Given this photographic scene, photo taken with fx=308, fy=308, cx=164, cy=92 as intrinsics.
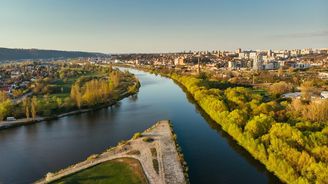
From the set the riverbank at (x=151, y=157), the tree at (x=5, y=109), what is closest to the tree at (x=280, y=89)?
the riverbank at (x=151, y=157)

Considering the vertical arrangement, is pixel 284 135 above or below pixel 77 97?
below

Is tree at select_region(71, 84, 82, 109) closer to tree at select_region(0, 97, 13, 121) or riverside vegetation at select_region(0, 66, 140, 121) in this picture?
riverside vegetation at select_region(0, 66, 140, 121)

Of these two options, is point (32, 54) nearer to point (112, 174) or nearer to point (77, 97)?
point (77, 97)

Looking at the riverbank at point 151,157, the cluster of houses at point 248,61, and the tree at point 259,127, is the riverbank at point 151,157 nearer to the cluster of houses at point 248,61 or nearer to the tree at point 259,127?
the tree at point 259,127

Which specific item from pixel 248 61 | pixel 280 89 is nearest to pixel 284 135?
pixel 280 89

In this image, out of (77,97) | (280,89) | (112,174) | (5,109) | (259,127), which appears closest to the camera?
(112,174)

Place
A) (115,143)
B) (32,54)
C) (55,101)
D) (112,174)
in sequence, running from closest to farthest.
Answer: (112,174)
(115,143)
(55,101)
(32,54)

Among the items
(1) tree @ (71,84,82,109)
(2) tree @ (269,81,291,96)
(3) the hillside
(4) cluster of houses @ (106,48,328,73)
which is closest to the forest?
(2) tree @ (269,81,291,96)
